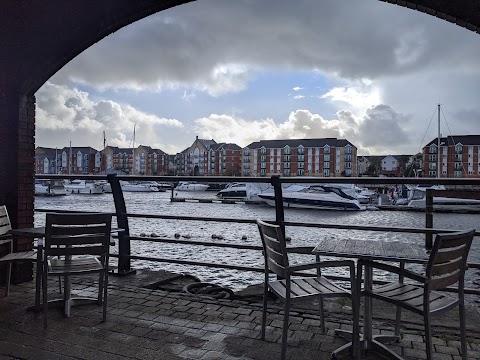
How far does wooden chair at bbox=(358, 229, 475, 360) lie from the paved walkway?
0.47 metres

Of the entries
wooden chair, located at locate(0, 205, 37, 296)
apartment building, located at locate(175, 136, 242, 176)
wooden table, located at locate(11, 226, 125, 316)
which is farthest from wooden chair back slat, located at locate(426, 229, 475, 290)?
apartment building, located at locate(175, 136, 242, 176)

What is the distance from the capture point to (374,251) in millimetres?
2746

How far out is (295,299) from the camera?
2.67 m

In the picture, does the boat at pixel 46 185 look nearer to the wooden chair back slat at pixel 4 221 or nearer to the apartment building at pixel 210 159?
the wooden chair back slat at pixel 4 221

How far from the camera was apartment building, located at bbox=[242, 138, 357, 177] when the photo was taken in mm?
108625

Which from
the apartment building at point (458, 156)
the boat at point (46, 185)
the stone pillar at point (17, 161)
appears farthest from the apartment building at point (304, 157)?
the stone pillar at point (17, 161)

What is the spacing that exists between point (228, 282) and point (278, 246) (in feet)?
14.6

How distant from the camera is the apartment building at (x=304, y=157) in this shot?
356 ft

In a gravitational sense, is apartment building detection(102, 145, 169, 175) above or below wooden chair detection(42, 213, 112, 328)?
above

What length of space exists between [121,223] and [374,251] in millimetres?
3182

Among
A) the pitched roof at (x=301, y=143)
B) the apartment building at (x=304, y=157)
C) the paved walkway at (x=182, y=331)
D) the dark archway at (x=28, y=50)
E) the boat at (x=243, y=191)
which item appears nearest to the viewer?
the paved walkway at (x=182, y=331)

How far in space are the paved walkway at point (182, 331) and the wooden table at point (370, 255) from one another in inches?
6.9

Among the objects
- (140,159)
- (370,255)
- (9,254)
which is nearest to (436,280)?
(370,255)

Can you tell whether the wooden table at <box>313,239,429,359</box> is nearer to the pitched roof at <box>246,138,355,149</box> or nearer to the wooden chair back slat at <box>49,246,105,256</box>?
the wooden chair back slat at <box>49,246,105,256</box>
